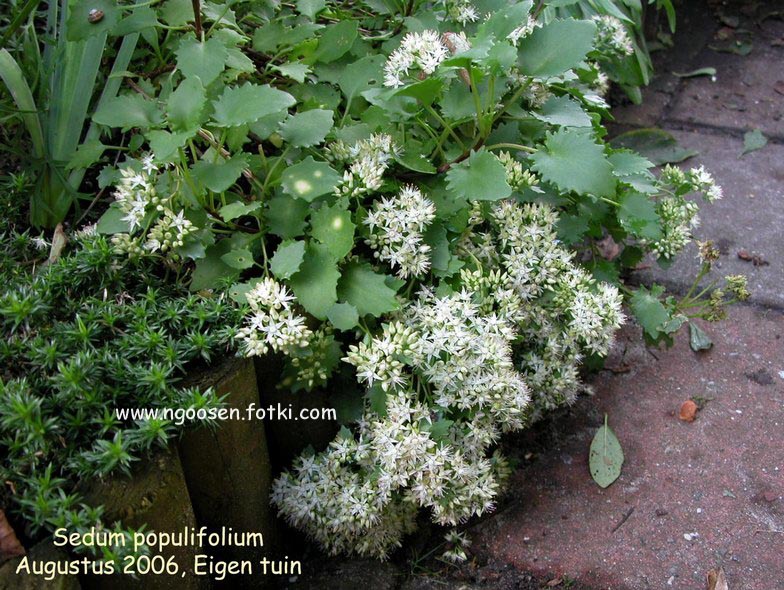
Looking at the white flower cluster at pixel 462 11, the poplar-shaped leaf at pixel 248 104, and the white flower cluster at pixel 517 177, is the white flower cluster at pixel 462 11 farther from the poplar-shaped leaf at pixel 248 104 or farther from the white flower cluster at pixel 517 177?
the poplar-shaped leaf at pixel 248 104

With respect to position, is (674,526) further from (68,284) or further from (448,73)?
(68,284)

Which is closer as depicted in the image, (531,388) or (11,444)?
(11,444)

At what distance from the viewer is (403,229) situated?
1.50 metres

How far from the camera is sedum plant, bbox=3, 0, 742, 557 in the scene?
4.64ft

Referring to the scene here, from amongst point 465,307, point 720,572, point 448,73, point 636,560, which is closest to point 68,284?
point 465,307

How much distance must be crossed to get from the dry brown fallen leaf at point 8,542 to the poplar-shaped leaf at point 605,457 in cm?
118

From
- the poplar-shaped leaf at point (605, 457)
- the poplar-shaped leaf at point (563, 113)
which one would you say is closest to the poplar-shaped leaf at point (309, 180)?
the poplar-shaped leaf at point (563, 113)

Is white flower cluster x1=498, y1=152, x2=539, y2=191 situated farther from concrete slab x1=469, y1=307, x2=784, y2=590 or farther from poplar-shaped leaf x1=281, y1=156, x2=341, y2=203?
concrete slab x1=469, y1=307, x2=784, y2=590

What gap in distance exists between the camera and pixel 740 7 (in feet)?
12.1

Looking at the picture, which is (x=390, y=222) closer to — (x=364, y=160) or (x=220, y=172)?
(x=364, y=160)

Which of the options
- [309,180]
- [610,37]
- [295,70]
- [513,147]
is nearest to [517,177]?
[513,147]

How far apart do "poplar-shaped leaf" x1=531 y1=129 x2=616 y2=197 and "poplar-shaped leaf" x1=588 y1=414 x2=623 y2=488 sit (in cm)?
65

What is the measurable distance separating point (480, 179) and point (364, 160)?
227 mm

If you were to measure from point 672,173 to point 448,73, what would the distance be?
684 mm
